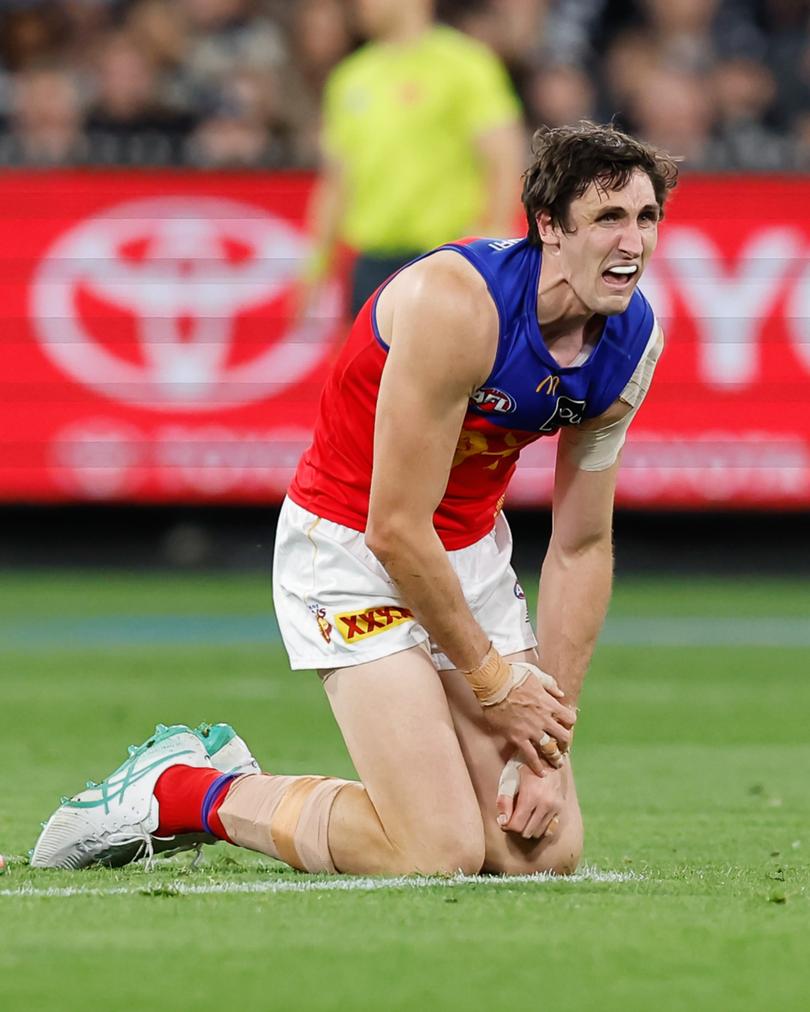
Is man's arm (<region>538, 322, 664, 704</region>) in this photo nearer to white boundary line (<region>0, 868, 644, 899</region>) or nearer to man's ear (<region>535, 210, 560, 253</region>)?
man's ear (<region>535, 210, 560, 253</region>)

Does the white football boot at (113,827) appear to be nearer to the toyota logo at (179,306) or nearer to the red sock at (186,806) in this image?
the red sock at (186,806)

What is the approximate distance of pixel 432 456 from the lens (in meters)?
5.04

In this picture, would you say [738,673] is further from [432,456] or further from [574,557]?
[432,456]

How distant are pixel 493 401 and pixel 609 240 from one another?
477 millimetres

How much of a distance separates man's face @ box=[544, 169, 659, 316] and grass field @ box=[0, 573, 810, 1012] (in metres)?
1.38

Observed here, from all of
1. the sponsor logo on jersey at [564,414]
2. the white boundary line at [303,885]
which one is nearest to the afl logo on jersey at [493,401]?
the sponsor logo on jersey at [564,414]

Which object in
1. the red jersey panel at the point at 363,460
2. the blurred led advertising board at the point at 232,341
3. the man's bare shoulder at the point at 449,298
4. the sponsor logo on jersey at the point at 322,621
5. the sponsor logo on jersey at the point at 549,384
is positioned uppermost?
the man's bare shoulder at the point at 449,298

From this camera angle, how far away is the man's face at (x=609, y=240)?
4.97 meters

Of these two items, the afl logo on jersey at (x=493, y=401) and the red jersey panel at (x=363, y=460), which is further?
the red jersey panel at (x=363, y=460)

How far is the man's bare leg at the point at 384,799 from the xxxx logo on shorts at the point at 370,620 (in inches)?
3.2

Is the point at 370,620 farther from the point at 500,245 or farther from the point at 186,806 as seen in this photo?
the point at 500,245

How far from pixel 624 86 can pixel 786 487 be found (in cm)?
282

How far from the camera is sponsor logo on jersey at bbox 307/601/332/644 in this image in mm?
5453

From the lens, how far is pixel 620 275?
5.02m
